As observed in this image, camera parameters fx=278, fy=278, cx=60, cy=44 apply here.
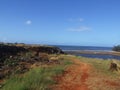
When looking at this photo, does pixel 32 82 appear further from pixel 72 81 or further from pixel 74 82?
pixel 72 81

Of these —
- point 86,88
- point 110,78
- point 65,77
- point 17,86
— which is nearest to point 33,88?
point 17,86

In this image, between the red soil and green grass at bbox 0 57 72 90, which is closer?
green grass at bbox 0 57 72 90

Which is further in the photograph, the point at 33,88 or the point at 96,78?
the point at 96,78

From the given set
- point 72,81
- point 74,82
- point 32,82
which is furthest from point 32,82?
point 72,81

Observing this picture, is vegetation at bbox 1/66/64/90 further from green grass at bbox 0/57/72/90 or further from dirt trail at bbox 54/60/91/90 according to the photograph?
dirt trail at bbox 54/60/91/90

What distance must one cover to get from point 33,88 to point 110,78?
6850mm

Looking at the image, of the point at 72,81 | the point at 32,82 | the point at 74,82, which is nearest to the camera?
the point at 32,82

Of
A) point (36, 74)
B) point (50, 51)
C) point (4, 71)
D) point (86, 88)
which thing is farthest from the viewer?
point (50, 51)

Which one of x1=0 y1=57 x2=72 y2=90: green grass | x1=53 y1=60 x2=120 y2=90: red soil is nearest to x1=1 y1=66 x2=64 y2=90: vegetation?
x1=0 y1=57 x2=72 y2=90: green grass

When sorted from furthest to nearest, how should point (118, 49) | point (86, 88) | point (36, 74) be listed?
point (118, 49), point (36, 74), point (86, 88)

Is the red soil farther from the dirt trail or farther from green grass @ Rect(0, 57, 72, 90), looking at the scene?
green grass @ Rect(0, 57, 72, 90)

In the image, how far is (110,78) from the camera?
786 inches

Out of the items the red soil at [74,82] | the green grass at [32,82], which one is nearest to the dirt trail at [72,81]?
the red soil at [74,82]

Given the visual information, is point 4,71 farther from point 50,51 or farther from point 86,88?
point 50,51
